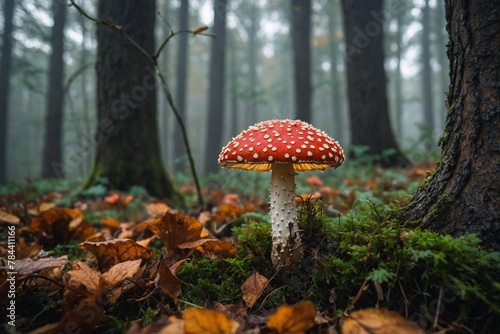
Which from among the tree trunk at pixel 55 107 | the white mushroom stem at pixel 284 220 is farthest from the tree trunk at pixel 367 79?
the tree trunk at pixel 55 107

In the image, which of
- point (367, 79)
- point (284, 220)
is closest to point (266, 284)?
point (284, 220)

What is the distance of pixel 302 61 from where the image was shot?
33.1ft

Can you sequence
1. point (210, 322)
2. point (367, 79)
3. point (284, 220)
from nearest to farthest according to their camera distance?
1. point (210, 322)
2. point (284, 220)
3. point (367, 79)

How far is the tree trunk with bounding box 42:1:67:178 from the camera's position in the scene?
11.0 m

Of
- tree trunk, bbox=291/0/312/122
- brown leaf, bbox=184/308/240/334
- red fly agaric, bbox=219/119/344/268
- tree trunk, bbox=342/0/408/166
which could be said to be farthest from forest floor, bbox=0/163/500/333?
tree trunk, bbox=291/0/312/122

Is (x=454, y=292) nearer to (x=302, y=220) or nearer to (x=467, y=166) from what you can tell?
(x=467, y=166)

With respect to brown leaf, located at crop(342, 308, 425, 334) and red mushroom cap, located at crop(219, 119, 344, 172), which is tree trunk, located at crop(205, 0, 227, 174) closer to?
red mushroom cap, located at crop(219, 119, 344, 172)

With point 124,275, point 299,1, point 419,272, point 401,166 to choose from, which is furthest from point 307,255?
point 299,1

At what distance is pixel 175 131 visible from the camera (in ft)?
52.7

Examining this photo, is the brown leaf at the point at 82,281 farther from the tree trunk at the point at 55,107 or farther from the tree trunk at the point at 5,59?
the tree trunk at the point at 5,59

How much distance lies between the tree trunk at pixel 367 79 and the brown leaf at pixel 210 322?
21.3 feet

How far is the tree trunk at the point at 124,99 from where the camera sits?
4695 mm

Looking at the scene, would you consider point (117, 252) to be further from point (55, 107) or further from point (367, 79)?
point (55, 107)

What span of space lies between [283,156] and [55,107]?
41.2 ft
